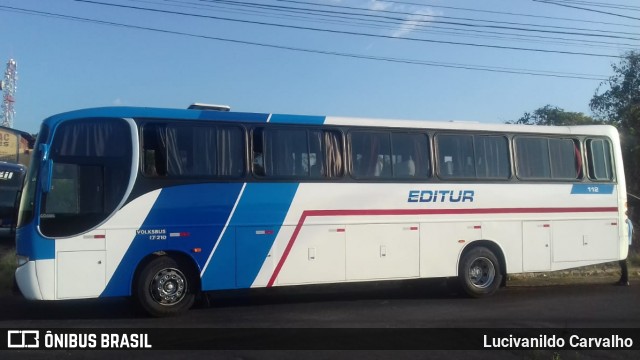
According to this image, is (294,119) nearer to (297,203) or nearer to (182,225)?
(297,203)

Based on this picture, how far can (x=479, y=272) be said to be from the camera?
1212cm

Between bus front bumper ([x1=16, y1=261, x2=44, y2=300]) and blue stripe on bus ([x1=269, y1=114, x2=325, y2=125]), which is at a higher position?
blue stripe on bus ([x1=269, y1=114, x2=325, y2=125])

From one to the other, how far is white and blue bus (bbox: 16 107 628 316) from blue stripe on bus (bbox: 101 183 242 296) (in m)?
0.02

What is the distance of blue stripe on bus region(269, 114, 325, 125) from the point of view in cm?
1070

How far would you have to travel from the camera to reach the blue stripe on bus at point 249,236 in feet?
33.3

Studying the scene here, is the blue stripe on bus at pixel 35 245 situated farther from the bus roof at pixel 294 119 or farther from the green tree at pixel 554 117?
the green tree at pixel 554 117

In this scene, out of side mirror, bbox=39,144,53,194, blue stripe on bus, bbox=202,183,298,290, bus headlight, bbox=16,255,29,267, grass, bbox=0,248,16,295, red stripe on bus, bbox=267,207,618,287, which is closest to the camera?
side mirror, bbox=39,144,53,194

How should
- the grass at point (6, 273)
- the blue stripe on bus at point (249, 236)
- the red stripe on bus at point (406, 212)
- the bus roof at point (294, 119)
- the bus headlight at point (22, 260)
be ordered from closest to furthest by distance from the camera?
the bus headlight at point (22, 260) < the bus roof at point (294, 119) < the blue stripe on bus at point (249, 236) < the red stripe on bus at point (406, 212) < the grass at point (6, 273)

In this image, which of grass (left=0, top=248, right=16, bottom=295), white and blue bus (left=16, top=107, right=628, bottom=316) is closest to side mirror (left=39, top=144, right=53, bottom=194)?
white and blue bus (left=16, top=107, right=628, bottom=316)

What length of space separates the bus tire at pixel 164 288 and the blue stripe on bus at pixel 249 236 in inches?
13.8

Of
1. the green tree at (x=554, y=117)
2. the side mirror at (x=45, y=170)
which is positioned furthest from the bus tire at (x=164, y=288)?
the green tree at (x=554, y=117)

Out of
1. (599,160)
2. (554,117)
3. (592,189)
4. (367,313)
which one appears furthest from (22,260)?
(554,117)

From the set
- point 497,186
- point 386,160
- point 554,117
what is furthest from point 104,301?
point 554,117

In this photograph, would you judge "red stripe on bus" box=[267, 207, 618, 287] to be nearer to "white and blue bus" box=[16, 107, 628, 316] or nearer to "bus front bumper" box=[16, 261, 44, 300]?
"white and blue bus" box=[16, 107, 628, 316]
